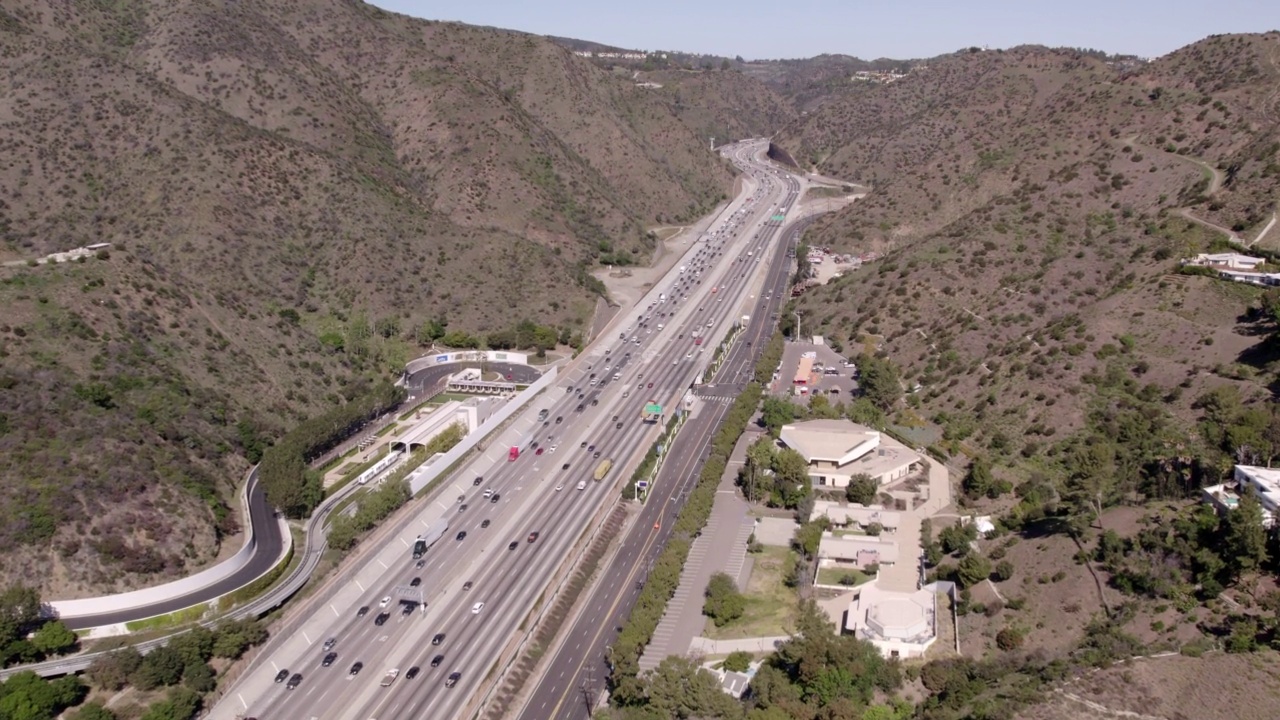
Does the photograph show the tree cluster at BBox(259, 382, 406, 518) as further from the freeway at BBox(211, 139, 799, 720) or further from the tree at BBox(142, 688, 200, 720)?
the tree at BBox(142, 688, 200, 720)

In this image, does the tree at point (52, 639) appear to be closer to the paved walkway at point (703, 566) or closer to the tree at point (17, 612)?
the tree at point (17, 612)

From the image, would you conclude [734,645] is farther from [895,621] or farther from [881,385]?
[881,385]

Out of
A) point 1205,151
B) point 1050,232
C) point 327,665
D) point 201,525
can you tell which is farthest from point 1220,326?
point 201,525

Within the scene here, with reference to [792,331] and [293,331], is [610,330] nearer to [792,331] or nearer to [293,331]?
[792,331]

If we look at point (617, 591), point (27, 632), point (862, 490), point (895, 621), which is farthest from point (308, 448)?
point (895, 621)

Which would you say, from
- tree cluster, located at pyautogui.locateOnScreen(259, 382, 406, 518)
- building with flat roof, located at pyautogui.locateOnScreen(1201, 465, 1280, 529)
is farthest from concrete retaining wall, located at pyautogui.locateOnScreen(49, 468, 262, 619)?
building with flat roof, located at pyautogui.locateOnScreen(1201, 465, 1280, 529)
